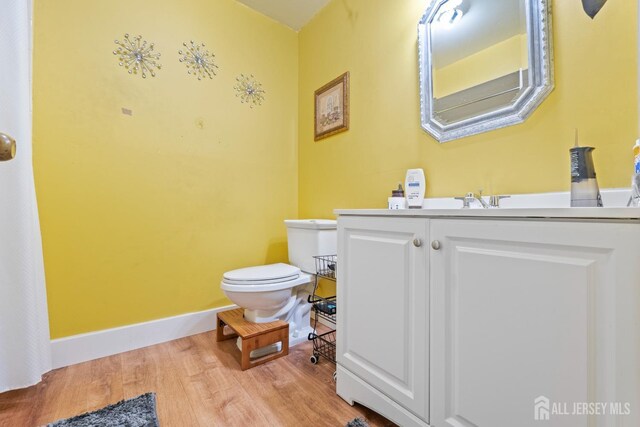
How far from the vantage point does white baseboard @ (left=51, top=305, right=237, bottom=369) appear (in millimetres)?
1455

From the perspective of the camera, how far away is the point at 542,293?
24.9 inches

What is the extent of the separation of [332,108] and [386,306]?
4.83ft

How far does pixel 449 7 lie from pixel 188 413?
2117 mm

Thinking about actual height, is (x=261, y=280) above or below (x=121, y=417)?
above

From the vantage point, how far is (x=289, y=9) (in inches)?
82.7

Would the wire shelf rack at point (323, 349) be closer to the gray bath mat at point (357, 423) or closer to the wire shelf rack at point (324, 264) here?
the wire shelf rack at point (324, 264)

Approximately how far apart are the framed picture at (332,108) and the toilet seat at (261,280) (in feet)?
3.40

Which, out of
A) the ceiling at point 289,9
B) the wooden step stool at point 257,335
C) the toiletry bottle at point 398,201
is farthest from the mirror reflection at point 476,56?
the wooden step stool at point 257,335

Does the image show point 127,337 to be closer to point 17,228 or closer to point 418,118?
point 17,228

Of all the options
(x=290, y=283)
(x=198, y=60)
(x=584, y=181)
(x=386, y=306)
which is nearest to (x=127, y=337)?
(x=290, y=283)

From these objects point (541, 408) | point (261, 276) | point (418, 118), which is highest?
point (418, 118)

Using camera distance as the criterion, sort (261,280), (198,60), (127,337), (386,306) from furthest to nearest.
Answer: (198,60) → (127,337) → (261,280) → (386,306)

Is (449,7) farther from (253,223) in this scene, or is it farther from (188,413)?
(188,413)
